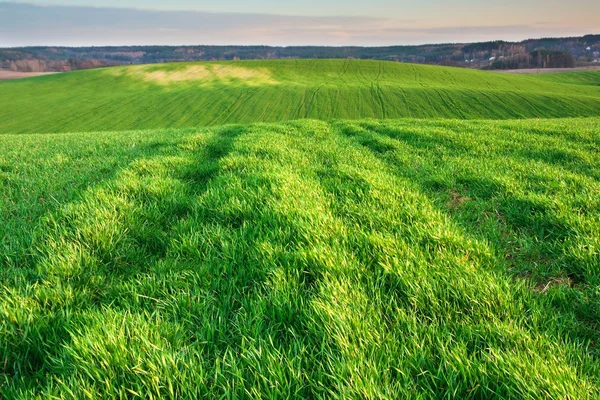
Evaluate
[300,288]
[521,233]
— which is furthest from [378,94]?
[300,288]

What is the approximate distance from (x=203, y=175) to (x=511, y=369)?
535cm

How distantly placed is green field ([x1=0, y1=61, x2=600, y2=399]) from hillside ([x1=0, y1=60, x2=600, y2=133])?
45.2 meters

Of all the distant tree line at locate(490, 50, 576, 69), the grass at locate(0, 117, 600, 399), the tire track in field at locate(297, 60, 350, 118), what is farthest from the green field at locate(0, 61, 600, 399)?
the distant tree line at locate(490, 50, 576, 69)

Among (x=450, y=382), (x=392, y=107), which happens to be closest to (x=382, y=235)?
(x=450, y=382)

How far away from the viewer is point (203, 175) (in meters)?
5.97

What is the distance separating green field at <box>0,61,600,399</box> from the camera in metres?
1.69

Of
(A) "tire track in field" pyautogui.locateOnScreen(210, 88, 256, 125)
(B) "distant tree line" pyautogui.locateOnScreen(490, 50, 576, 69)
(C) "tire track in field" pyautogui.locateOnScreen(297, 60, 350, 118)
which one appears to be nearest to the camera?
(A) "tire track in field" pyautogui.locateOnScreen(210, 88, 256, 125)

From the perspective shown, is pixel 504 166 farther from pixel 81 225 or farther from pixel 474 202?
pixel 81 225

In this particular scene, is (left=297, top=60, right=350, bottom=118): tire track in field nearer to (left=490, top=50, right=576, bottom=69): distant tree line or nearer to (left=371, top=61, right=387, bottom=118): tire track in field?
(left=371, top=61, right=387, bottom=118): tire track in field

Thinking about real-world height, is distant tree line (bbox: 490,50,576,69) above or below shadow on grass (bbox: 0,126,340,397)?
above

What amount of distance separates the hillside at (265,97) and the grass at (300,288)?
45730mm

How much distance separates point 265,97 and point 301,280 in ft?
201

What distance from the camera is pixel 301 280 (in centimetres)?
258

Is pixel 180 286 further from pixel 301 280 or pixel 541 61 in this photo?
pixel 541 61
